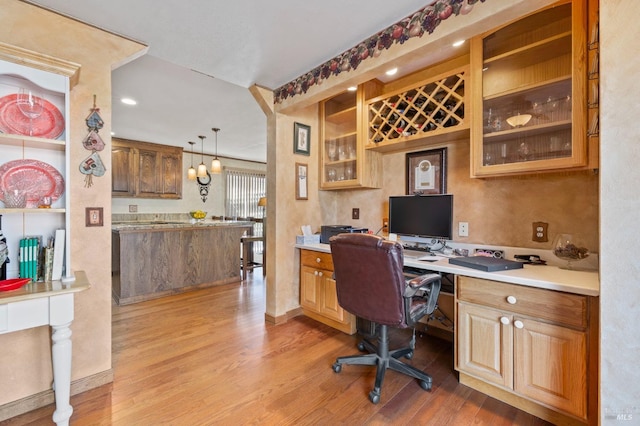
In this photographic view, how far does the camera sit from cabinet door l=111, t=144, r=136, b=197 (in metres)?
5.07

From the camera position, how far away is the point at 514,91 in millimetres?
1864

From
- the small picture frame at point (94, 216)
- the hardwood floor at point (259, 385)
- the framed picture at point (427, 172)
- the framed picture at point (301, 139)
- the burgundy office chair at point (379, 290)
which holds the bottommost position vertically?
the hardwood floor at point (259, 385)

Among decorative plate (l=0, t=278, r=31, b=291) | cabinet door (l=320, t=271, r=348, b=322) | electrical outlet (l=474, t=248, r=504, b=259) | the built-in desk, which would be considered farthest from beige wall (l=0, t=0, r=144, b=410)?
electrical outlet (l=474, t=248, r=504, b=259)

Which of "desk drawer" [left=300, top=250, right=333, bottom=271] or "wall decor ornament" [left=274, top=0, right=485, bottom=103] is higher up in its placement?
"wall decor ornament" [left=274, top=0, right=485, bottom=103]

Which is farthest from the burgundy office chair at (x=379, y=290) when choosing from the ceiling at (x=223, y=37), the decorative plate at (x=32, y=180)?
the decorative plate at (x=32, y=180)

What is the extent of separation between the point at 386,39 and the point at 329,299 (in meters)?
2.17

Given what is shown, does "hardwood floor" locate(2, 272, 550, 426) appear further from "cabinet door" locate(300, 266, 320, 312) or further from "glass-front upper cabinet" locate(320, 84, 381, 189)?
"glass-front upper cabinet" locate(320, 84, 381, 189)

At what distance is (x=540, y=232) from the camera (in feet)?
6.52

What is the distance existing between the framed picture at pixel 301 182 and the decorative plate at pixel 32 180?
1.89 metres

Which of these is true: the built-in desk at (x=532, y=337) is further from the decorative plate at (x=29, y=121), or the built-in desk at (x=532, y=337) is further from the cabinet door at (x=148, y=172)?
the cabinet door at (x=148, y=172)

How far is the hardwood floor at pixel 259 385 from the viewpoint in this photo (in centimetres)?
158

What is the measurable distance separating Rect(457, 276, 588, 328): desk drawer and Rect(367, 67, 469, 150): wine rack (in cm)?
113

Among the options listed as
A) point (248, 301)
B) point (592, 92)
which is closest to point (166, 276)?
point (248, 301)

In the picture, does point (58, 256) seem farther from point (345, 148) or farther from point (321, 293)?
point (345, 148)
